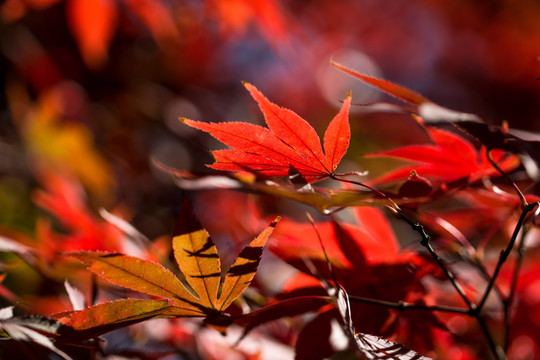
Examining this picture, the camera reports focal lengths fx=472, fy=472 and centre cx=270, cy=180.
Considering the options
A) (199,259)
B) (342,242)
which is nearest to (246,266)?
(199,259)

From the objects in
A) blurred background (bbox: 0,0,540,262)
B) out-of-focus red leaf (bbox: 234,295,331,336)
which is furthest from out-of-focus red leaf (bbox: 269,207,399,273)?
blurred background (bbox: 0,0,540,262)

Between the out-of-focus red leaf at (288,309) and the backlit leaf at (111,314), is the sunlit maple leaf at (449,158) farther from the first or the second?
the backlit leaf at (111,314)

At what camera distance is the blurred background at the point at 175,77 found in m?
1.48

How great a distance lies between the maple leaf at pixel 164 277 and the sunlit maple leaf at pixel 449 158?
0.20 meters

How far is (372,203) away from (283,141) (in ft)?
0.30

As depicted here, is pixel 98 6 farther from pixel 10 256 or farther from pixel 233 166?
pixel 233 166

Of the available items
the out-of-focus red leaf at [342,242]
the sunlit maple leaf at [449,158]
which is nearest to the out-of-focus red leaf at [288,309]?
the out-of-focus red leaf at [342,242]

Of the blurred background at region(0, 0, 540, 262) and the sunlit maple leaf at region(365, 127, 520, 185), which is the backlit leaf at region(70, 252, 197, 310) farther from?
the sunlit maple leaf at region(365, 127, 520, 185)

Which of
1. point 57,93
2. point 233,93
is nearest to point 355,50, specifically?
point 233,93

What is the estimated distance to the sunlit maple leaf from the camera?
490 mm

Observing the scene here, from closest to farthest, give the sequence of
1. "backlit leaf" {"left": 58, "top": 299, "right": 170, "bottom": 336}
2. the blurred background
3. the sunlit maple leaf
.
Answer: "backlit leaf" {"left": 58, "top": 299, "right": 170, "bottom": 336} → the sunlit maple leaf → the blurred background

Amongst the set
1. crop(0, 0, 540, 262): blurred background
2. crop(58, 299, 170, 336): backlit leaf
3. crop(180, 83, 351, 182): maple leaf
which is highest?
crop(180, 83, 351, 182): maple leaf

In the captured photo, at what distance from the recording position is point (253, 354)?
2.13 ft

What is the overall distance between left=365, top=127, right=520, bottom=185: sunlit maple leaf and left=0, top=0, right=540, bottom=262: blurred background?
99 millimetres
